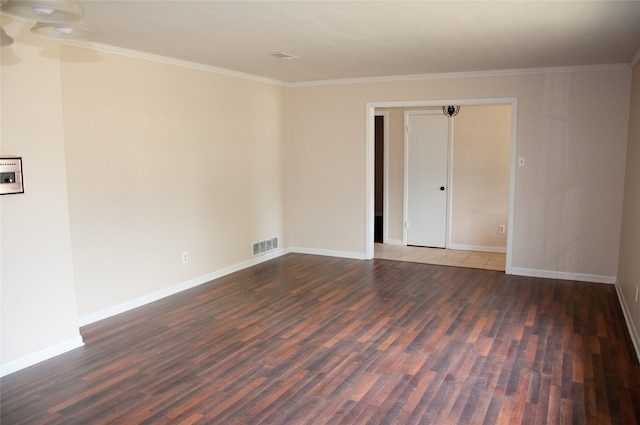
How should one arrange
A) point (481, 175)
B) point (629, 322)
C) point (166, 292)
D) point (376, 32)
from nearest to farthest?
point (376, 32)
point (629, 322)
point (166, 292)
point (481, 175)

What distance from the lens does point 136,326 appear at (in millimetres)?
4203

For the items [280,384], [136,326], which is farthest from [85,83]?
[280,384]

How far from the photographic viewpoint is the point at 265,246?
6.67 metres

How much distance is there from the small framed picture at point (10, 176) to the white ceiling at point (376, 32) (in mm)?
1129

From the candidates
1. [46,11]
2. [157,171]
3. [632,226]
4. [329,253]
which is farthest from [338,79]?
[46,11]

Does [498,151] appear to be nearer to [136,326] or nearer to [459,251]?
[459,251]

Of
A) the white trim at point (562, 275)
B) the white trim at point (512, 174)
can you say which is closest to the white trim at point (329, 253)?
the white trim at point (512, 174)

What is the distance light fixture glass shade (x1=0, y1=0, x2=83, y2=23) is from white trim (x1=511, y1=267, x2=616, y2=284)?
5.36 m

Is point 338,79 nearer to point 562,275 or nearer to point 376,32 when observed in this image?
point 376,32

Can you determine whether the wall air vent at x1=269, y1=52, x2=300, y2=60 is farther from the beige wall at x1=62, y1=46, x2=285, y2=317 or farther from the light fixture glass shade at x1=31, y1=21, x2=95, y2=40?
the light fixture glass shade at x1=31, y1=21, x2=95, y2=40

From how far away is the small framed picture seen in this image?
3.19 meters

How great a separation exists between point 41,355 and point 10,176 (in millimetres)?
1306

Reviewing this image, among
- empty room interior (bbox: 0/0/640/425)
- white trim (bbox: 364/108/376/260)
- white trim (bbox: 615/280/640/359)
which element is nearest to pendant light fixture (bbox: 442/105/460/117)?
empty room interior (bbox: 0/0/640/425)

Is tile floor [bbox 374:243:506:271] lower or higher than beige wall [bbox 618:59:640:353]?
lower
